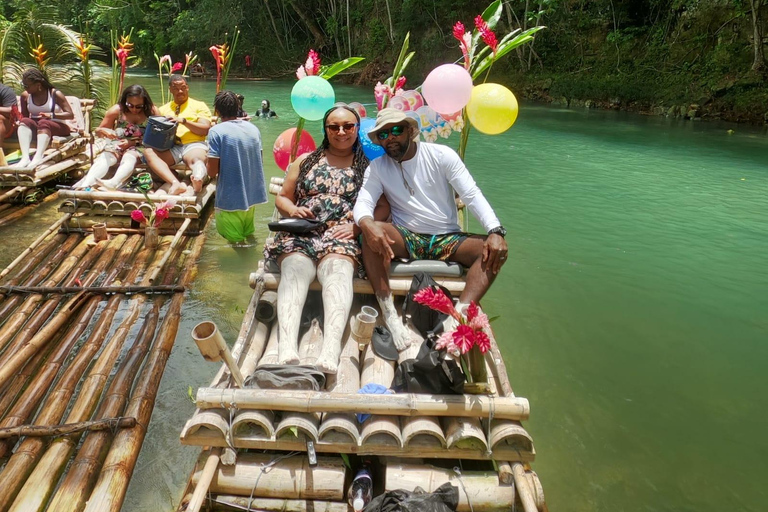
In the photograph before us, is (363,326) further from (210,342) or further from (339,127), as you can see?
(339,127)

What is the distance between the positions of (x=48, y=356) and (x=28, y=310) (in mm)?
624

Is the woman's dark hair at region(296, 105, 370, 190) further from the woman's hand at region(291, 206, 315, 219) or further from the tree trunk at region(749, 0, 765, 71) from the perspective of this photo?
the tree trunk at region(749, 0, 765, 71)

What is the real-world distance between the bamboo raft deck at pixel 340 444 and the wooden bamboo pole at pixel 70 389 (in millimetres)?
862

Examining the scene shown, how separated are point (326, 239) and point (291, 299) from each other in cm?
53

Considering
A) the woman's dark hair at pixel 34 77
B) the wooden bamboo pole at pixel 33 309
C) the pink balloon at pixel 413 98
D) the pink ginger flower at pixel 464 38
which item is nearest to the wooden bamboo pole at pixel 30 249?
the wooden bamboo pole at pixel 33 309

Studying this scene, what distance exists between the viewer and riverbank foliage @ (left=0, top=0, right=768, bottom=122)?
1631cm

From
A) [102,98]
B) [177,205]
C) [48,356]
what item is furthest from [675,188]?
[102,98]

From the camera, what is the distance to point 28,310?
12.6 feet

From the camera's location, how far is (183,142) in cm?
591

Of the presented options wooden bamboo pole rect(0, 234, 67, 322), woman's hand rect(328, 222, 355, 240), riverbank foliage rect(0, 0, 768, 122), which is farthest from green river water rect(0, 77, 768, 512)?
riverbank foliage rect(0, 0, 768, 122)

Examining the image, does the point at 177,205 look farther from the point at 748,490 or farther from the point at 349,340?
the point at 748,490

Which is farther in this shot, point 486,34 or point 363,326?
point 486,34

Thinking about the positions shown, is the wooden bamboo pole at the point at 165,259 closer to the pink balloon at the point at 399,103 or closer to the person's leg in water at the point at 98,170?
the person's leg in water at the point at 98,170

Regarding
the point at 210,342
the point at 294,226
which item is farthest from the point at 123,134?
the point at 210,342
